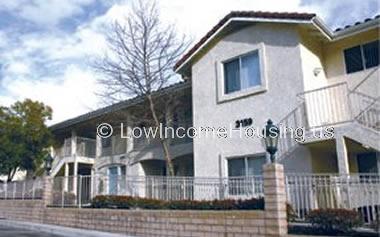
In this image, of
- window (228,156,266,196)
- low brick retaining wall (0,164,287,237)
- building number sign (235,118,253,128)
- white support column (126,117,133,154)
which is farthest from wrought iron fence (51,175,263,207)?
white support column (126,117,133,154)

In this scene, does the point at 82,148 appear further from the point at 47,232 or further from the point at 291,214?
the point at 291,214

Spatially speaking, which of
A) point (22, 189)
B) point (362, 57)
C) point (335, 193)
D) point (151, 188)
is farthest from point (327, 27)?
point (22, 189)

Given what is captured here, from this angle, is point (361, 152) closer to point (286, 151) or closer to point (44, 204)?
point (286, 151)

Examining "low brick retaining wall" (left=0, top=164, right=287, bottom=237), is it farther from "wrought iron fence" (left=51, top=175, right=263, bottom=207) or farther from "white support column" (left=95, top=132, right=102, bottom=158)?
"white support column" (left=95, top=132, right=102, bottom=158)

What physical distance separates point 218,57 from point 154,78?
4005 mm

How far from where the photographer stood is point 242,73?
50.7 feet

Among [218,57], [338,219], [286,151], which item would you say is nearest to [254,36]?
[218,57]

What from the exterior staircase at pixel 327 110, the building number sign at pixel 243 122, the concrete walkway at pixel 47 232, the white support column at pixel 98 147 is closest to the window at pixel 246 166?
the exterior staircase at pixel 327 110

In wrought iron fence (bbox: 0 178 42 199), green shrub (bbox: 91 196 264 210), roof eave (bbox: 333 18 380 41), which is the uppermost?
roof eave (bbox: 333 18 380 41)

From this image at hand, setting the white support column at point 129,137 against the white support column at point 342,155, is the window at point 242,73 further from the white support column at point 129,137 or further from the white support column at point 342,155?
the white support column at point 129,137

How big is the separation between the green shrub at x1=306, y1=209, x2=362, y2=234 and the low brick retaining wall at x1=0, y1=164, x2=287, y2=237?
89cm

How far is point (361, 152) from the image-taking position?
523 inches

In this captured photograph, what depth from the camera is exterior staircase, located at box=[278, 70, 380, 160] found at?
41.9 feet
